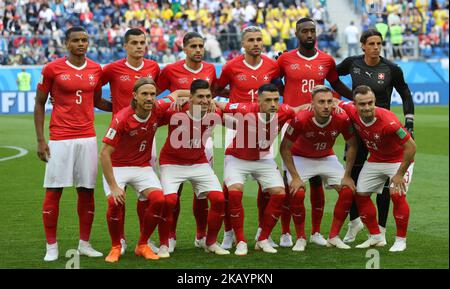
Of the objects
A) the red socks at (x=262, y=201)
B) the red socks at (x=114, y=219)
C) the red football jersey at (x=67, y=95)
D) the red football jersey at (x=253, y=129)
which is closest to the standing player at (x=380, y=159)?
the red football jersey at (x=253, y=129)

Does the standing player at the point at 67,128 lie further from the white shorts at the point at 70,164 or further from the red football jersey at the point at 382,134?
the red football jersey at the point at 382,134

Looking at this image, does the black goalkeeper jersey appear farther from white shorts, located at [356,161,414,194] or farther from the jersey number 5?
the jersey number 5

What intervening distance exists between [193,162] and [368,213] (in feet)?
5.86

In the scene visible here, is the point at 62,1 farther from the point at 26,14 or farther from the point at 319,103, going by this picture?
the point at 319,103

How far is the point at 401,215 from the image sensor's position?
852cm

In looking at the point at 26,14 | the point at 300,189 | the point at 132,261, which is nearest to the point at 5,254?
the point at 132,261

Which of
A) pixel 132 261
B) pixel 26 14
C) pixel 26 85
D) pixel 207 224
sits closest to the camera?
pixel 132 261

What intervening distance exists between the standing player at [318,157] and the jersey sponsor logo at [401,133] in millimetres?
554

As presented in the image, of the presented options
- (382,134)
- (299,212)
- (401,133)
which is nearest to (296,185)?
(299,212)

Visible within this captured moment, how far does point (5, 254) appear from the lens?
27.4 ft

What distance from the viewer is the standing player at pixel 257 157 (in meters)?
8.46

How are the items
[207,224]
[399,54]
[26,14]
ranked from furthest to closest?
1. [399,54]
2. [26,14]
3. [207,224]

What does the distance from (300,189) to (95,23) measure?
18675mm

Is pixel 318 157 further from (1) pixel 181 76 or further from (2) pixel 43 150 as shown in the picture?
(2) pixel 43 150
